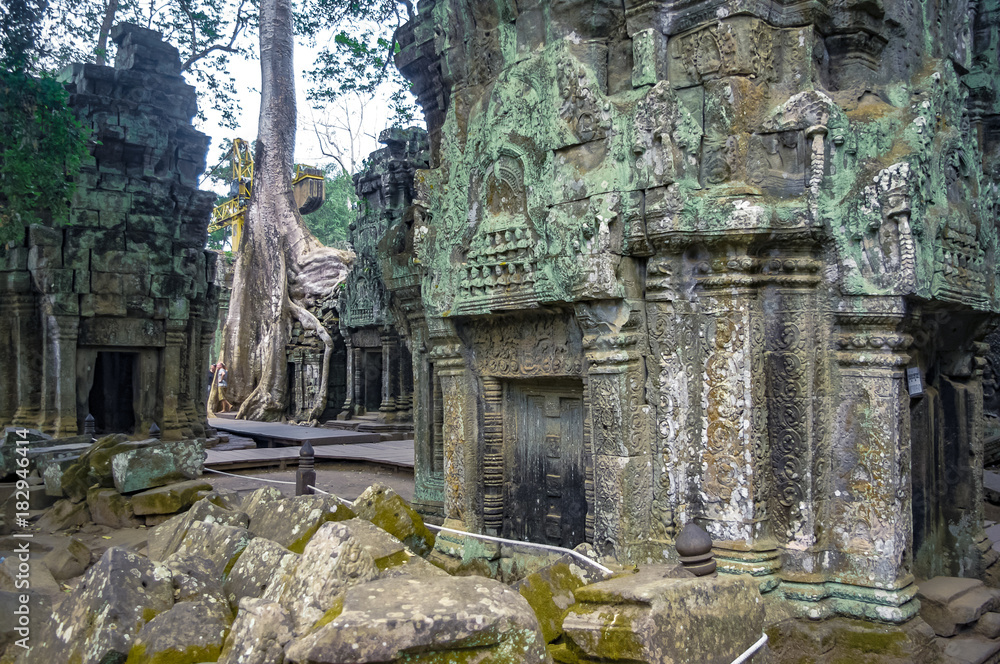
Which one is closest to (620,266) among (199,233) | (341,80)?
(199,233)

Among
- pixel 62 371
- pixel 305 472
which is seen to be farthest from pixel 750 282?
pixel 62 371

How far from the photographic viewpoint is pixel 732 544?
15.2ft

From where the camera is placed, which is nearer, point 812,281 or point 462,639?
point 462,639

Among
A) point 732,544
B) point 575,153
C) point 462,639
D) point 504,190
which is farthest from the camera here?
point 504,190

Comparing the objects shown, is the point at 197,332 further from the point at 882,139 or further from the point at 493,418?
the point at 882,139

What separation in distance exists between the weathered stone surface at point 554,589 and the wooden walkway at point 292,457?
770cm

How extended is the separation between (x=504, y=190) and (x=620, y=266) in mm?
1291

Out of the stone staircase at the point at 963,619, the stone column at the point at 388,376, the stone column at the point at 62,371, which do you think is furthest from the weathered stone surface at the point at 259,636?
the stone column at the point at 388,376

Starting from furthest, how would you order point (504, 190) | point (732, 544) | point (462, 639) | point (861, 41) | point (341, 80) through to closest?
point (341, 80), point (504, 190), point (861, 41), point (732, 544), point (462, 639)

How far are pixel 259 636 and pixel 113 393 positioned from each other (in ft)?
45.7

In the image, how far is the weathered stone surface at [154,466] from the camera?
310 inches

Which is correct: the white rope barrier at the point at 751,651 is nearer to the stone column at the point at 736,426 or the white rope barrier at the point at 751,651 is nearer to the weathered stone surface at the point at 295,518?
the stone column at the point at 736,426

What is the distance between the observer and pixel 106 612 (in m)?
3.45

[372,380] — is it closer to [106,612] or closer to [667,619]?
[106,612]
